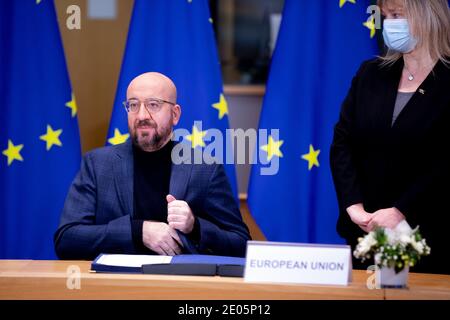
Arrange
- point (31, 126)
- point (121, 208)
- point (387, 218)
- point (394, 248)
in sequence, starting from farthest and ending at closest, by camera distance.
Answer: point (31, 126), point (121, 208), point (387, 218), point (394, 248)

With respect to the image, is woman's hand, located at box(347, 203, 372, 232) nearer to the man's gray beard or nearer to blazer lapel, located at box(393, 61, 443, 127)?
blazer lapel, located at box(393, 61, 443, 127)

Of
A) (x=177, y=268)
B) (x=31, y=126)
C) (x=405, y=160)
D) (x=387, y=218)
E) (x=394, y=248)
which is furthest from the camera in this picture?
(x=31, y=126)

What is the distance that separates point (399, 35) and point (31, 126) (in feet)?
6.43

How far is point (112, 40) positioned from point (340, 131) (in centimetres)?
193

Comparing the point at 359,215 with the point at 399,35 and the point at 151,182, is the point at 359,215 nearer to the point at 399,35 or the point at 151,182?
the point at 399,35

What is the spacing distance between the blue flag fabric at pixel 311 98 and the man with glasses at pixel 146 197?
0.85 metres

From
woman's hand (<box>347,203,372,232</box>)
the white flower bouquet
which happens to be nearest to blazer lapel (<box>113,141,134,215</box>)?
woman's hand (<box>347,203,372,232</box>)

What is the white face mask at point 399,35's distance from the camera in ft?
9.63

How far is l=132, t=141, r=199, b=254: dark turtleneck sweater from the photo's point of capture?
10.2 feet

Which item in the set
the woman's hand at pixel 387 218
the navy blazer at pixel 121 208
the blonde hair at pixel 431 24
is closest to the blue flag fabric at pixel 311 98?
the navy blazer at pixel 121 208

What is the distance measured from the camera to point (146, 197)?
3.12 metres

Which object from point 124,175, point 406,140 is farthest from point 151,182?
point 406,140

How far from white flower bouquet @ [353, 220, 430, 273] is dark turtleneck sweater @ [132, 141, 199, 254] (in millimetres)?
1062

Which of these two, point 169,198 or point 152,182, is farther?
point 152,182
